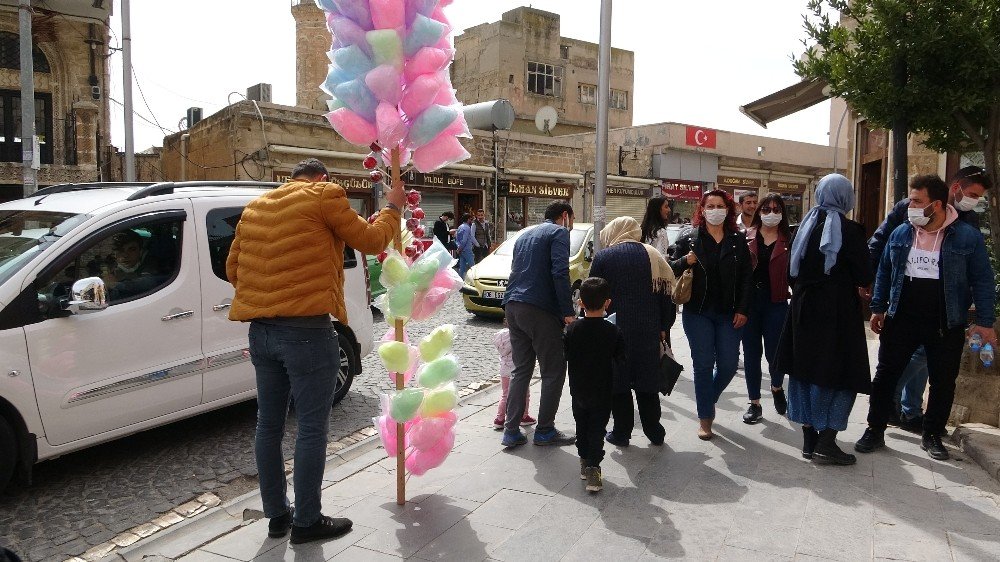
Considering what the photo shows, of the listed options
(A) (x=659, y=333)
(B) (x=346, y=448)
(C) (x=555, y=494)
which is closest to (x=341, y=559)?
(C) (x=555, y=494)

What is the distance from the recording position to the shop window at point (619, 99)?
43.4 m

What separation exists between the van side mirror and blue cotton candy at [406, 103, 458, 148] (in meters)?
2.07

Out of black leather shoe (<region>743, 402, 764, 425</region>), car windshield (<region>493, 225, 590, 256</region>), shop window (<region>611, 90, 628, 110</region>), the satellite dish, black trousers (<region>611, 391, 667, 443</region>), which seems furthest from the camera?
shop window (<region>611, 90, 628, 110</region>)

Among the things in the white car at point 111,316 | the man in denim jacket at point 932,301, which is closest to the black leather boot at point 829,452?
the man in denim jacket at point 932,301

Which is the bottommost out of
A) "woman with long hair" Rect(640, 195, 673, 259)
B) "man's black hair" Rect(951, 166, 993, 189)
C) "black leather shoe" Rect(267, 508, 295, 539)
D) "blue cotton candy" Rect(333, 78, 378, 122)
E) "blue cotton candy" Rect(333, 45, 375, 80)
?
"black leather shoe" Rect(267, 508, 295, 539)

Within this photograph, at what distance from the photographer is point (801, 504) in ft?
13.4

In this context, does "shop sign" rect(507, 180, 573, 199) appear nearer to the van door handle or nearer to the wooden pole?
the van door handle

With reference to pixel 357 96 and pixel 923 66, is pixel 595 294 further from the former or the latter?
pixel 923 66

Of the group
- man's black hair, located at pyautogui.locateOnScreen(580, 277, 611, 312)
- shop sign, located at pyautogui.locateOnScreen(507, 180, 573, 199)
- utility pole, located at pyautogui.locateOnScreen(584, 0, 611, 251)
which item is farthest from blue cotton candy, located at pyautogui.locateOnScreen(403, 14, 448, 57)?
shop sign, located at pyautogui.locateOnScreen(507, 180, 573, 199)

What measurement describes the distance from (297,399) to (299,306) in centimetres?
48

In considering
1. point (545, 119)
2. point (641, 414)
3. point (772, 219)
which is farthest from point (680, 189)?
point (641, 414)

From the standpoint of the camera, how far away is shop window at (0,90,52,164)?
20.7 meters

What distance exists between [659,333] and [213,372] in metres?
3.24

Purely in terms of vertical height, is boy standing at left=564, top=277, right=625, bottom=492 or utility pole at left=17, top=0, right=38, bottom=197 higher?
utility pole at left=17, top=0, right=38, bottom=197
